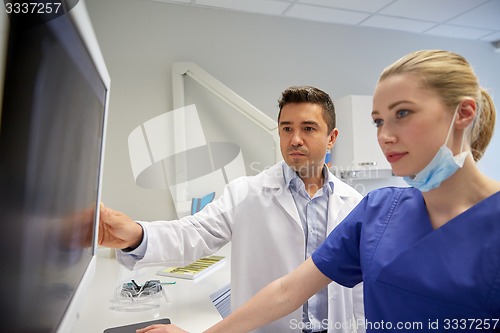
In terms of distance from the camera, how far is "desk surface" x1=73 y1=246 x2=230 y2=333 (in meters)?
1.11

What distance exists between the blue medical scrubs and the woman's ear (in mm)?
151

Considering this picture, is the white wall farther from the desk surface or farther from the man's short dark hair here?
the man's short dark hair

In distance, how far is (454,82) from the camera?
663 millimetres

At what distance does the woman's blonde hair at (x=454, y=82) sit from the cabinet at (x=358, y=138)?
214 cm

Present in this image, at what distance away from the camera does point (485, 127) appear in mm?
715

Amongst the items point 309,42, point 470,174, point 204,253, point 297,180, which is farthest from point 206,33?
point 470,174

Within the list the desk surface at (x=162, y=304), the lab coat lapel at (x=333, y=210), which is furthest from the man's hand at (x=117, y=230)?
the lab coat lapel at (x=333, y=210)

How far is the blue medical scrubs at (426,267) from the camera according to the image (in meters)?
0.58

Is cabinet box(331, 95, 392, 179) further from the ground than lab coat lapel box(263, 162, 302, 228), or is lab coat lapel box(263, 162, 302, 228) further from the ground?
cabinet box(331, 95, 392, 179)

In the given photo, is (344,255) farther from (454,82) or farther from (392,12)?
(392,12)

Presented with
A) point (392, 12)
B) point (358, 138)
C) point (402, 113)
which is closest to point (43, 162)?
point (402, 113)

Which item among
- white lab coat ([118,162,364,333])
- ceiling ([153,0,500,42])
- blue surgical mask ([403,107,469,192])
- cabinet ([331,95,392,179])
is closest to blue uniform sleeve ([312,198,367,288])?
blue surgical mask ([403,107,469,192])

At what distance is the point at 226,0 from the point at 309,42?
0.85 m

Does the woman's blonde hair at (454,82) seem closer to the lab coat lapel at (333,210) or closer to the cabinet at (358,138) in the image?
the lab coat lapel at (333,210)
